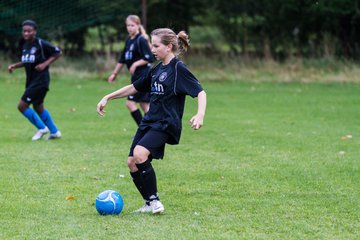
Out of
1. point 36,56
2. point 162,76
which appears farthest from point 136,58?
point 162,76

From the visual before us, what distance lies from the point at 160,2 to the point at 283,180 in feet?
60.9

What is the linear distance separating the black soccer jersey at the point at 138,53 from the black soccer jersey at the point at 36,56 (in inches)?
44.3

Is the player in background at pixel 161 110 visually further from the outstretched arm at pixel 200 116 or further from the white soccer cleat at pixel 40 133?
the white soccer cleat at pixel 40 133

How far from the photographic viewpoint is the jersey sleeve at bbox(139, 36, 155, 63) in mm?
11188

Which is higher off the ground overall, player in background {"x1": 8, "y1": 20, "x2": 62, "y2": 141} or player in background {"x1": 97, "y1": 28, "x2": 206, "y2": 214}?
player in background {"x1": 97, "y1": 28, "x2": 206, "y2": 214}

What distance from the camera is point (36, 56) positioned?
36.0 ft

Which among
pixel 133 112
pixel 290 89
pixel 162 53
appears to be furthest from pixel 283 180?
pixel 290 89

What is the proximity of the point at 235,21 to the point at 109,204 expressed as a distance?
65.8 ft

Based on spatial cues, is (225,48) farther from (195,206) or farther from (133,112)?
(195,206)

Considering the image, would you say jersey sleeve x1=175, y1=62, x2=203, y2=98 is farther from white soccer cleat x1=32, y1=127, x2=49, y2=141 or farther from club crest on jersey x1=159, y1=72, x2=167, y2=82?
white soccer cleat x1=32, y1=127, x2=49, y2=141

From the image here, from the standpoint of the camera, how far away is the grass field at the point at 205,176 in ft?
19.1

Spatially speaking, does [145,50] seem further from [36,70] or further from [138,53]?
[36,70]

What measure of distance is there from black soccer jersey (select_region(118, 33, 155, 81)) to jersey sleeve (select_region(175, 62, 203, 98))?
15.8ft

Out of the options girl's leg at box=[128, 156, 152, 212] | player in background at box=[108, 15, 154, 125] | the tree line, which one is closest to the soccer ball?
girl's leg at box=[128, 156, 152, 212]
